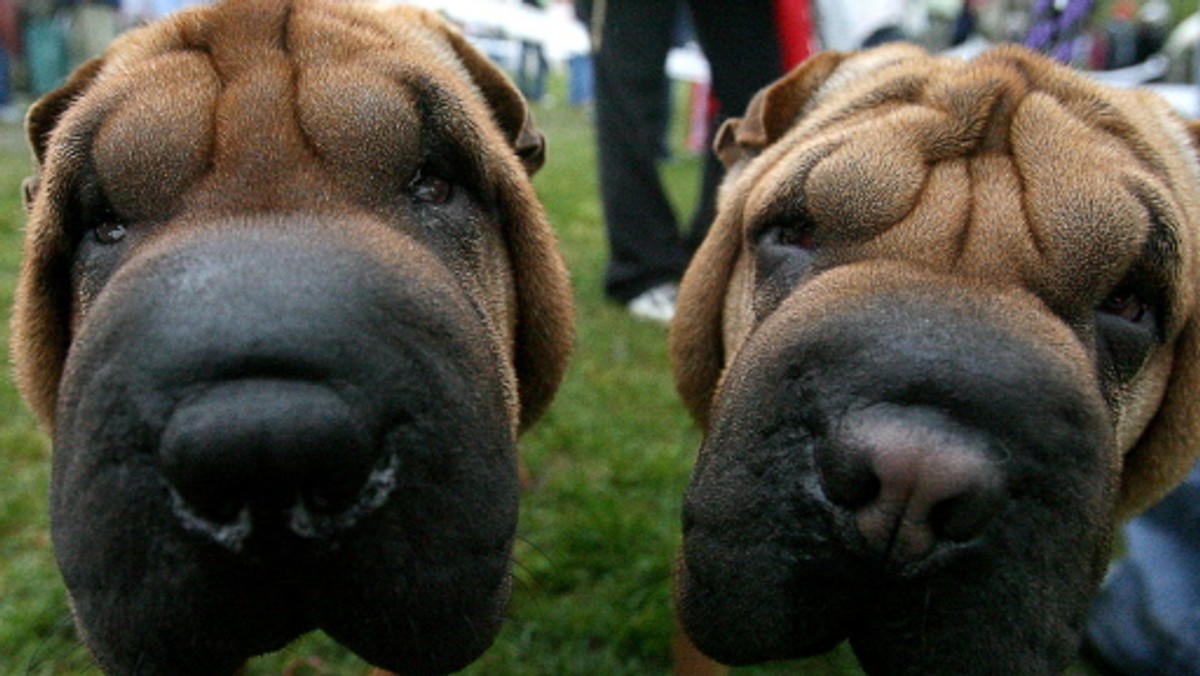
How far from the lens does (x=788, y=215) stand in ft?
9.05

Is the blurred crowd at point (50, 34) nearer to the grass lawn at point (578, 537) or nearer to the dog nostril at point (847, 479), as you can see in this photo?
the grass lawn at point (578, 537)

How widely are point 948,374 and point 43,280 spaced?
2268 mm

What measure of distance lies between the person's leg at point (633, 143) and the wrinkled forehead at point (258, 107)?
339 centimetres

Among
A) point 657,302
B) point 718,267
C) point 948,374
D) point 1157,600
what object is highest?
point 948,374

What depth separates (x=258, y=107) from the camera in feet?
7.61

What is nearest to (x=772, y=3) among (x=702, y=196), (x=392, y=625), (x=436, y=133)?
(x=702, y=196)

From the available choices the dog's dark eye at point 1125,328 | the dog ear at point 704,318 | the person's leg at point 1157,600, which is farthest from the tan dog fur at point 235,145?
the person's leg at point 1157,600

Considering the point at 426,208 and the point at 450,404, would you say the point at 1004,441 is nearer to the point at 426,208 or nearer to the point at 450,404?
the point at 450,404

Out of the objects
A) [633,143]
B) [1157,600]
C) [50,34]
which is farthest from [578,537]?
[50,34]

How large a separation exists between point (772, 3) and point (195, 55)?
3221mm

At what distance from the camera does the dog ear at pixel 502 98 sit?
10.7 ft

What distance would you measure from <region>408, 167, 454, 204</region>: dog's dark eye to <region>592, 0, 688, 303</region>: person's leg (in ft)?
11.4

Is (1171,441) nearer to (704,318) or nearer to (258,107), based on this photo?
→ (704,318)

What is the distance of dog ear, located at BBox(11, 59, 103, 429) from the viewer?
2.49m
